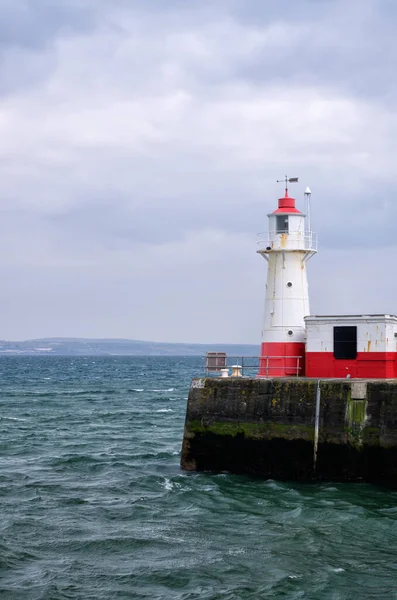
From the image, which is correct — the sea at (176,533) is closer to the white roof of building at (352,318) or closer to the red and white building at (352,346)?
the red and white building at (352,346)

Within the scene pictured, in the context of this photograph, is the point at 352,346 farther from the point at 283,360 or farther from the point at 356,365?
the point at 283,360

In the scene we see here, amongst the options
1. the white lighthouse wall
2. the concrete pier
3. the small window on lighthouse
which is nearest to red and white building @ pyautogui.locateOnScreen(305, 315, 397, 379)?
the white lighthouse wall

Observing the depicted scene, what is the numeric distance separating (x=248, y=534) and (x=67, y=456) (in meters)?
12.7

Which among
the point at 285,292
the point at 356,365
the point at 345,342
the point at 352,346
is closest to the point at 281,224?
the point at 285,292

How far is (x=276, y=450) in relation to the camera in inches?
958

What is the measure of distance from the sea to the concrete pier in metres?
0.55

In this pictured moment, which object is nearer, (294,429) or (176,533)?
(176,533)

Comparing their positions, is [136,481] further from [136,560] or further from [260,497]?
[136,560]

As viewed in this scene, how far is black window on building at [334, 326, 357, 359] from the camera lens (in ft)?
85.3

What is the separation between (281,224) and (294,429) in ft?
25.4

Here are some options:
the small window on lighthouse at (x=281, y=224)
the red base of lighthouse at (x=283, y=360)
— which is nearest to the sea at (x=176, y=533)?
the red base of lighthouse at (x=283, y=360)

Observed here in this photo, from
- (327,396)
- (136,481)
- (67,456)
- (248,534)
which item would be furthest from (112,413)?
(248,534)

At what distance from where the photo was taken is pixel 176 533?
19.7m

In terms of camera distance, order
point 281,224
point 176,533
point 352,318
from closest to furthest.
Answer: point 176,533
point 352,318
point 281,224
